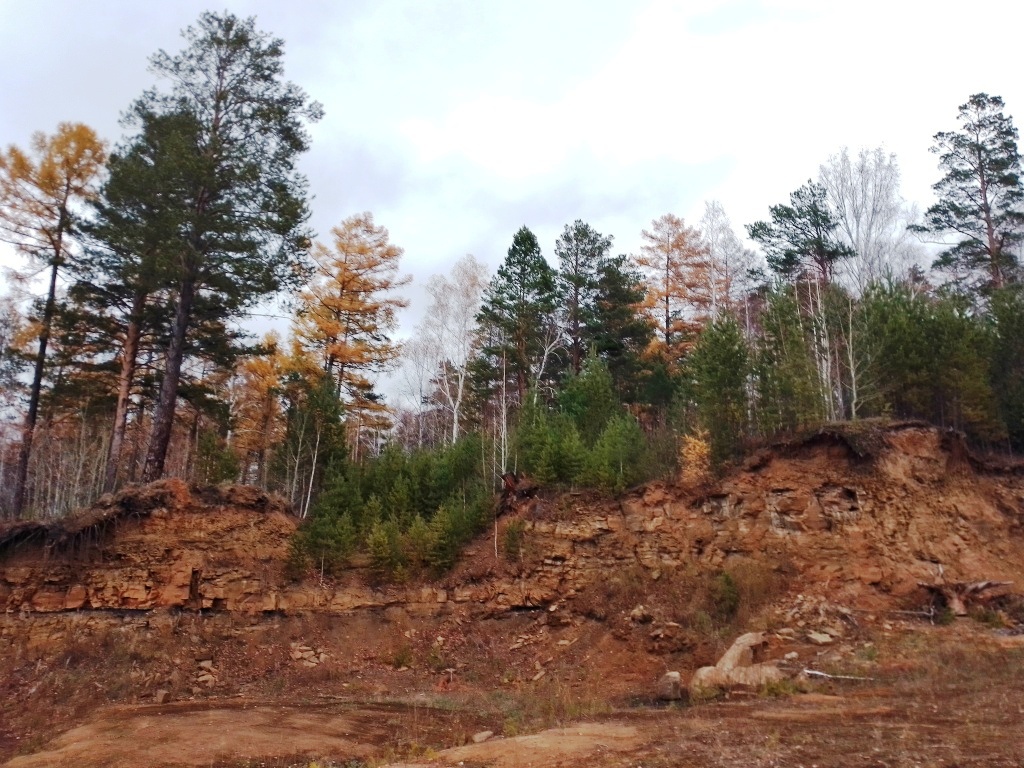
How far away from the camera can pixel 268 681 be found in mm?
19062

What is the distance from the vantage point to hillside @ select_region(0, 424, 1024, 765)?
57.3 ft

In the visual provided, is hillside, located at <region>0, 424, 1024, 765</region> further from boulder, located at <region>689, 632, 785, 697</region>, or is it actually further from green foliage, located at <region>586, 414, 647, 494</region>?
boulder, located at <region>689, 632, 785, 697</region>

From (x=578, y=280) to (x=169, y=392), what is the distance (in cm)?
1802

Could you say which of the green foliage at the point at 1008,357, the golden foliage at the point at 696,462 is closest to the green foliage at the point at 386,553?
the golden foliage at the point at 696,462

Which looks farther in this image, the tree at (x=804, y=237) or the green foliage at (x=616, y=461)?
the tree at (x=804, y=237)

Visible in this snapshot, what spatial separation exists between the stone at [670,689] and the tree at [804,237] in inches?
783

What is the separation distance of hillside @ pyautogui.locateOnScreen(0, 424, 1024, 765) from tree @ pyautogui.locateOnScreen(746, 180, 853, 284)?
37.8ft

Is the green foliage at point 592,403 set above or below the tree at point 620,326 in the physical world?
below

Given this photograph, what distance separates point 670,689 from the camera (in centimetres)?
1543

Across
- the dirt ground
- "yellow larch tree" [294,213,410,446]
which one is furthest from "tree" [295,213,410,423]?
the dirt ground

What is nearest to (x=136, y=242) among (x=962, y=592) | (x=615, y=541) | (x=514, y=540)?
(x=514, y=540)

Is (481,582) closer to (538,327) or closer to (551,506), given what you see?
(551,506)

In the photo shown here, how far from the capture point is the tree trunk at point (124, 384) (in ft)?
70.7

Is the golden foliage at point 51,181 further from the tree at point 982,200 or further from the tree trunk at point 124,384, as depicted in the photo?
the tree at point 982,200
